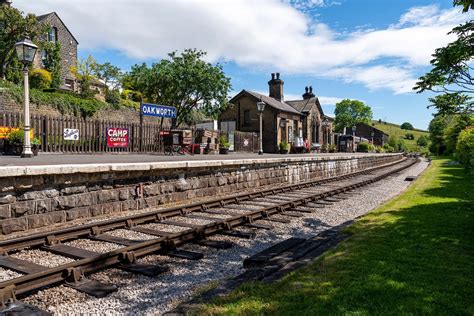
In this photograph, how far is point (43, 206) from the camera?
6.35 m

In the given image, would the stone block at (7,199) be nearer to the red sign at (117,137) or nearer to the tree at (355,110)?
the red sign at (117,137)

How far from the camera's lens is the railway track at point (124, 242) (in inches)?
146

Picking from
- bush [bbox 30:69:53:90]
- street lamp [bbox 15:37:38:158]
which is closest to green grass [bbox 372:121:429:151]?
bush [bbox 30:69:53:90]

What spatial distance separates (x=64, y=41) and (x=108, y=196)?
1762 inches

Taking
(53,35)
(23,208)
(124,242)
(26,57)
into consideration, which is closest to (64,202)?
(23,208)

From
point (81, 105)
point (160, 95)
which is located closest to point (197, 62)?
point (160, 95)

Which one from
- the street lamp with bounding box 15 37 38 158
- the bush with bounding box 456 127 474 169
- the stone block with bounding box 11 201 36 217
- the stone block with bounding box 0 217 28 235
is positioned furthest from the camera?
the bush with bounding box 456 127 474 169

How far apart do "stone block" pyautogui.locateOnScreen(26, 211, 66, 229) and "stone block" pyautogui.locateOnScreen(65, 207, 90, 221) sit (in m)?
0.10

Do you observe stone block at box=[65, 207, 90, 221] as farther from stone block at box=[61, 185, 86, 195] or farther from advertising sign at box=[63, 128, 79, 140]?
advertising sign at box=[63, 128, 79, 140]

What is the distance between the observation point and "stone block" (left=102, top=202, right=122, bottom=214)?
296 inches

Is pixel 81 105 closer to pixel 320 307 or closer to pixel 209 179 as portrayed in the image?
pixel 209 179

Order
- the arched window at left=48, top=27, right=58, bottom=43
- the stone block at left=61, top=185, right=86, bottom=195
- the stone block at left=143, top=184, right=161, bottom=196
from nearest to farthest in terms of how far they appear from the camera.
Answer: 1. the stone block at left=61, top=185, right=86, bottom=195
2. the stone block at left=143, top=184, right=161, bottom=196
3. the arched window at left=48, top=27, right=58, bottom=43

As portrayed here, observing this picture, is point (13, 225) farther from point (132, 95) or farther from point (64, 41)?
point (64, 41)

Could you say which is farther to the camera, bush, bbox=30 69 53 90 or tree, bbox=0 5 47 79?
bush, bbox=30 69 53 90
